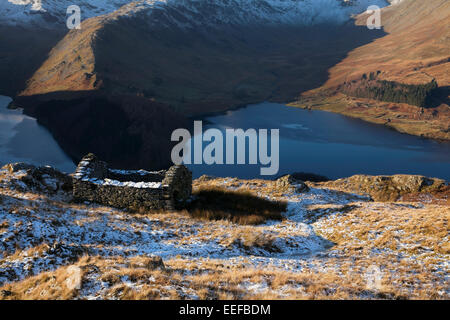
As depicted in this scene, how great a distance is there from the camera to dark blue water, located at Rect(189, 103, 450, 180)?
271 feet

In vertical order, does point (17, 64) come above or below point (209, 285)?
above

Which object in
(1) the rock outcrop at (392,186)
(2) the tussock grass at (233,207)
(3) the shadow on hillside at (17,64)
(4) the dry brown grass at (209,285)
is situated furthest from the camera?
(3) the shadow on hillside at (17,64)

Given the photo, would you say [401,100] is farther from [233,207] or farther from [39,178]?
[39,178]

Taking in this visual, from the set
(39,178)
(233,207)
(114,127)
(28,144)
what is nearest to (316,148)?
(114,127)

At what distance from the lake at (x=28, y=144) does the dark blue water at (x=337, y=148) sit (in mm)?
39351

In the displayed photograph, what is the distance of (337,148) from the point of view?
336ft

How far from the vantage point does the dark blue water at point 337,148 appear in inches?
3258

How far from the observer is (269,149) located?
327ft

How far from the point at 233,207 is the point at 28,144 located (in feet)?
311

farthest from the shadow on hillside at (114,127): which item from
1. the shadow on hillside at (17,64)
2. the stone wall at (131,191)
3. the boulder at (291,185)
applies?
the stone wall at (131,191)

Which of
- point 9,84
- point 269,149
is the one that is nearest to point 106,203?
point 269,149

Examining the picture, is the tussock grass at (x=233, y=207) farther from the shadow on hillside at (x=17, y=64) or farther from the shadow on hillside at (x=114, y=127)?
the shadow on hillside at (x=17, y=64)

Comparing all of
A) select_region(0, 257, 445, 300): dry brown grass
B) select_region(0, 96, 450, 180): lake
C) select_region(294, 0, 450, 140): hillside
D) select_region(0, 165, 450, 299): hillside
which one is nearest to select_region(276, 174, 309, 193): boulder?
select_region(0, 165, 450, 299): hillside
